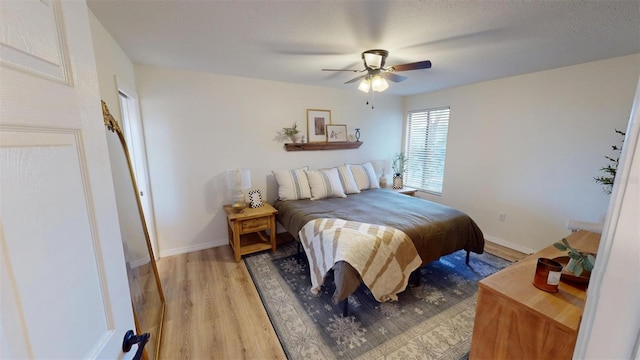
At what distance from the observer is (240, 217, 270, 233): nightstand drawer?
115 inches

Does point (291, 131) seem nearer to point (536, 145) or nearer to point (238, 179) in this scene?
point (238, 179)

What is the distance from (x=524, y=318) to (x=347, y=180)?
107 inches

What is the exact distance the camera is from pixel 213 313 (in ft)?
6.75

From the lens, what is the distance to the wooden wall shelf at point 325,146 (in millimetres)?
3641

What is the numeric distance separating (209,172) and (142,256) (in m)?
1.48

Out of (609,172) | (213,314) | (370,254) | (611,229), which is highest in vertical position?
(611,229)

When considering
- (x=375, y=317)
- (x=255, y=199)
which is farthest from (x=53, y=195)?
(x=255, y=199)

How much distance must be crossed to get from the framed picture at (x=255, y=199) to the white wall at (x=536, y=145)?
120 inches

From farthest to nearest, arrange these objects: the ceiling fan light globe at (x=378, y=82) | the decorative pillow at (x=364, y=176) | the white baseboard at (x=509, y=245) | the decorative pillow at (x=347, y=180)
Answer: the decorative pillow at (x=364, y=176) < the decorative pillow at (x=347, y=180) < the white baseboard at (x=509, y=245) < the ceiling fan light globe at (x=378, y=82)

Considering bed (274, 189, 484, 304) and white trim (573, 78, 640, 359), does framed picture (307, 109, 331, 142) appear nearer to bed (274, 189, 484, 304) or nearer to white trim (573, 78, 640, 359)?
bed (274, 189, 484, 304)

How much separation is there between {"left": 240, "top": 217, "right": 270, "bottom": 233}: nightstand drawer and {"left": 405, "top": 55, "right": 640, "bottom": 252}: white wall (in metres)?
3.01

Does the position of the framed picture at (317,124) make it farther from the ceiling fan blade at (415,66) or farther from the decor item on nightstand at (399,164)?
the ceiling fan blade at (415,66)

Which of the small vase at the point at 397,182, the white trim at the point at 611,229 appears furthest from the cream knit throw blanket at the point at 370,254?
the small vase at the point at 397,182

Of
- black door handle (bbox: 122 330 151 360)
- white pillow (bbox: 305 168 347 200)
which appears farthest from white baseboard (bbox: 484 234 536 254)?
black door handle (bbox: 122 330 151 360)
